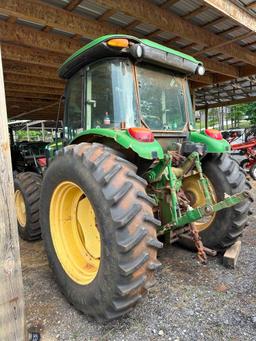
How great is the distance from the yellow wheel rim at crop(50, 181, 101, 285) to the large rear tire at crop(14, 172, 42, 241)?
1.13 meters

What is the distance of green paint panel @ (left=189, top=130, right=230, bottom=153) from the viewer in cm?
282

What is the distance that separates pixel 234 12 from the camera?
4.00 meters

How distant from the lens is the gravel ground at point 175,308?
197 centimetres

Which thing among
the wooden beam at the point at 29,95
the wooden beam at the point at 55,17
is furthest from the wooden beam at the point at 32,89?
the wooden beam at the point at 55,17

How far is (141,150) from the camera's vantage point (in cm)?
205

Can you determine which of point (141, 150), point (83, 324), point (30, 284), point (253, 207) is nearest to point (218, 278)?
point (83, 324)

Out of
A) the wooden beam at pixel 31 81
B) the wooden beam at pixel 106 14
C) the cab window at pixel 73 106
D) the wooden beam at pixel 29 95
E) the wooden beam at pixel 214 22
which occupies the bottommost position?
the cab window at pixel 73 106

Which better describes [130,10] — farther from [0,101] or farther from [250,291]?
[250,291]

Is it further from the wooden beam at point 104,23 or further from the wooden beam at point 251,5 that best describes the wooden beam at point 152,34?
the wooden beam at point 251,5

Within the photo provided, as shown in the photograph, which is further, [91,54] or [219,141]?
[219,141]

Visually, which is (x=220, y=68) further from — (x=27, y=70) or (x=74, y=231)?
(x=74, y=231)

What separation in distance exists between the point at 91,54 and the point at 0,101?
1199 mm

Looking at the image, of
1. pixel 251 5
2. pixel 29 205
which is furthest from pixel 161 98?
pixel 251 5

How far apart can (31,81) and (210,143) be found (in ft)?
19.1
